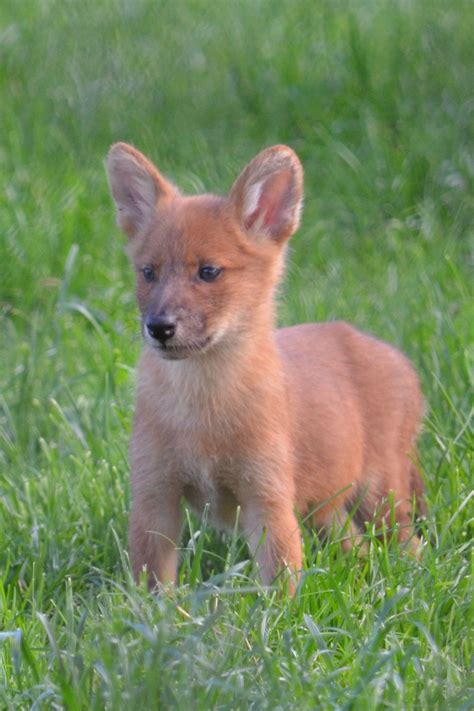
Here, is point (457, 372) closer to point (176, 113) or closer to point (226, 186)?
point (226, 186)

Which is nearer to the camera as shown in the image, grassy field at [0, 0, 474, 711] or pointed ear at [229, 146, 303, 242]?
grassy field at [0, 0, 474, 711]

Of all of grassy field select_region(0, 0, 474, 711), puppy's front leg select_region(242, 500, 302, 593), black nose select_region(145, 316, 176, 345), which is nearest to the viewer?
grassy field select_region(0, 0, 474, 711)

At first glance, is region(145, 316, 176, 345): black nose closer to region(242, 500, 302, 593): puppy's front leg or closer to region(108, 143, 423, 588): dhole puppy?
region(108, 143, 423, 588): dhole puppy

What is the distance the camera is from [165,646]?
322 cm

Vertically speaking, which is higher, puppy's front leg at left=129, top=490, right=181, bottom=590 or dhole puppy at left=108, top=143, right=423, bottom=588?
dhole puppy at left=108, top=143, right=423, bottom=588

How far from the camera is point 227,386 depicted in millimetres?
4480

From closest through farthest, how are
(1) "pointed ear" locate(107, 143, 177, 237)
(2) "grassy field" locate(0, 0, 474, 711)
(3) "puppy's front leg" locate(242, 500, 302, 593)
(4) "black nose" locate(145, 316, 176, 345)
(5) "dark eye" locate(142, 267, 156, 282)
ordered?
(2) "grassy field" locate(0, 0, 474, 711) < (4) "black nose" locate(145, 316, 176, 345) < (3) "puppy's front leg" locate(242, 500, 302, 593) < (5) "dark eye" locate(142, 267, 156, 282) < (1) "pointed ear" locate(107, 143, 177, 237)

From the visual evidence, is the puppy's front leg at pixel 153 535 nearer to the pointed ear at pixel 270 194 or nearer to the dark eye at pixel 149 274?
the dark eye at pixel 149 274

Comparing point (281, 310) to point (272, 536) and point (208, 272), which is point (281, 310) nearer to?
point (208, 272)

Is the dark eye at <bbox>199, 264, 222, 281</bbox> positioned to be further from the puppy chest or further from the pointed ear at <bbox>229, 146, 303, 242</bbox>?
the puppy chest

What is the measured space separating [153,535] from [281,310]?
224cm

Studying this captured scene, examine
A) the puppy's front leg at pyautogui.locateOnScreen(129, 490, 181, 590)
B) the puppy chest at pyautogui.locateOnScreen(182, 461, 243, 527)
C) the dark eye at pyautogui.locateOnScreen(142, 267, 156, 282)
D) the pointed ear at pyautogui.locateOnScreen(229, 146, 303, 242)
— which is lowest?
the puppy's front leg at pyautogui.locateOnScreen(129, 490, 181, 590)

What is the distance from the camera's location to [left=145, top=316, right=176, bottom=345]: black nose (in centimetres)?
412

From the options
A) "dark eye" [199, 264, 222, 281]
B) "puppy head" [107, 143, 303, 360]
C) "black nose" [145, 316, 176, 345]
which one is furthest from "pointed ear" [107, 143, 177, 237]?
"black nose" [145, 316, 176, 345]
